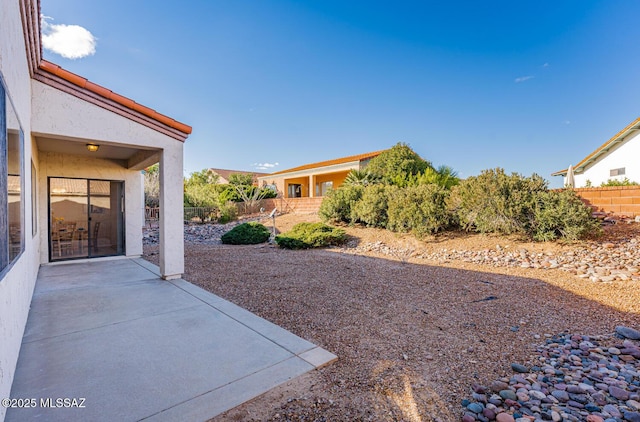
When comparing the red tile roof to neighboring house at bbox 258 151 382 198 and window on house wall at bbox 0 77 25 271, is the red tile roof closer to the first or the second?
window on house wall at bbox 0 77 25 271

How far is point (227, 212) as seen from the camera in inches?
826

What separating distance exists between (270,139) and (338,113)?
889 centimetres

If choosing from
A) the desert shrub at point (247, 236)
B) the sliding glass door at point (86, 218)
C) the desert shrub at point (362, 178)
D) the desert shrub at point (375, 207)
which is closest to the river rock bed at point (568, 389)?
the desert shrub at point (375, 207)

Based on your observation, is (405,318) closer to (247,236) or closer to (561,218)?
(561,218)

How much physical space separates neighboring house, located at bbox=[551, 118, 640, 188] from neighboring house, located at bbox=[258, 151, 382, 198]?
14.1 metres

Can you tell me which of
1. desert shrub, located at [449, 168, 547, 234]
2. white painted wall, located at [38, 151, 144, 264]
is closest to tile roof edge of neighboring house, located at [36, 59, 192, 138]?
white painted wall, located at [38, 151, 144, 264]

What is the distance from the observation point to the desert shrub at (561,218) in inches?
309

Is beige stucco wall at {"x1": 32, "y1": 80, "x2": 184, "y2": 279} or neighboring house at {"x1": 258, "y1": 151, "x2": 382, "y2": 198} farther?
neighboring house at {"x1": 258, "y1": 151, "x2": 382, "y2": 198}

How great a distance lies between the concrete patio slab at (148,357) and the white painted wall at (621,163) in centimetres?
2183

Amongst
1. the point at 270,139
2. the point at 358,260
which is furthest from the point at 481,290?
the point at 270,139

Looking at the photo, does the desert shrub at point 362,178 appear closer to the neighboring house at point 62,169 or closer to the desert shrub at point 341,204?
the desert shrub at point 341,204

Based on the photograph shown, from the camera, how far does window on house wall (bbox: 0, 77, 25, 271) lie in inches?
85.3

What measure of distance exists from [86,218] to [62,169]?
5.62 feet

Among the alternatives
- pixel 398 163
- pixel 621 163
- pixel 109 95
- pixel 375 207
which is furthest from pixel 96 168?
pixel 621 163
